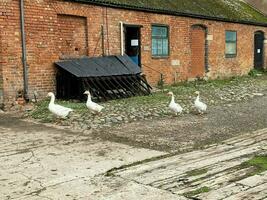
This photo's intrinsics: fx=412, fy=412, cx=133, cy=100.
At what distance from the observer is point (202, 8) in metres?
21.8

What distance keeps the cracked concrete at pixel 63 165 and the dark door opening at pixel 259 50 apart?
2012cm

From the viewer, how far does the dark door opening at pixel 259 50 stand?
26.3m

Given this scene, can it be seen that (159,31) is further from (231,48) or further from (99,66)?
(231,48)

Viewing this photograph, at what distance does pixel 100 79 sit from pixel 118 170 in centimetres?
816

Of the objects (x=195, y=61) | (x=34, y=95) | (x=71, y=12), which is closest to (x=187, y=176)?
(x=34, y=95)

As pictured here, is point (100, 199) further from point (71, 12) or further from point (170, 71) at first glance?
point (170, 71)

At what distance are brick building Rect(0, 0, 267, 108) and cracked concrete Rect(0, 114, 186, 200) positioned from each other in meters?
4.20

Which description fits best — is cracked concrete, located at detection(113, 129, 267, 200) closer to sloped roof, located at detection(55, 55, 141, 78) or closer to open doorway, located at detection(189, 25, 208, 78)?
sloped roof, located at detection(55, 55, 141, 78)

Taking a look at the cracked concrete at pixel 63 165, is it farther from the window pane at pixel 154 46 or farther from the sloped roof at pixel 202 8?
the window pane at pixel 154 46

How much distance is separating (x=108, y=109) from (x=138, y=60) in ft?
20.9

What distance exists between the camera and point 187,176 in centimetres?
546

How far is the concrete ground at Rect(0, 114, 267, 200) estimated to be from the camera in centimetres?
487

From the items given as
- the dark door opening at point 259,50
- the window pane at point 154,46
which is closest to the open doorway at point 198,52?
the window pane at point 154,46

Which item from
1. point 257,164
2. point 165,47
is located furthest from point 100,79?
point 257,164
